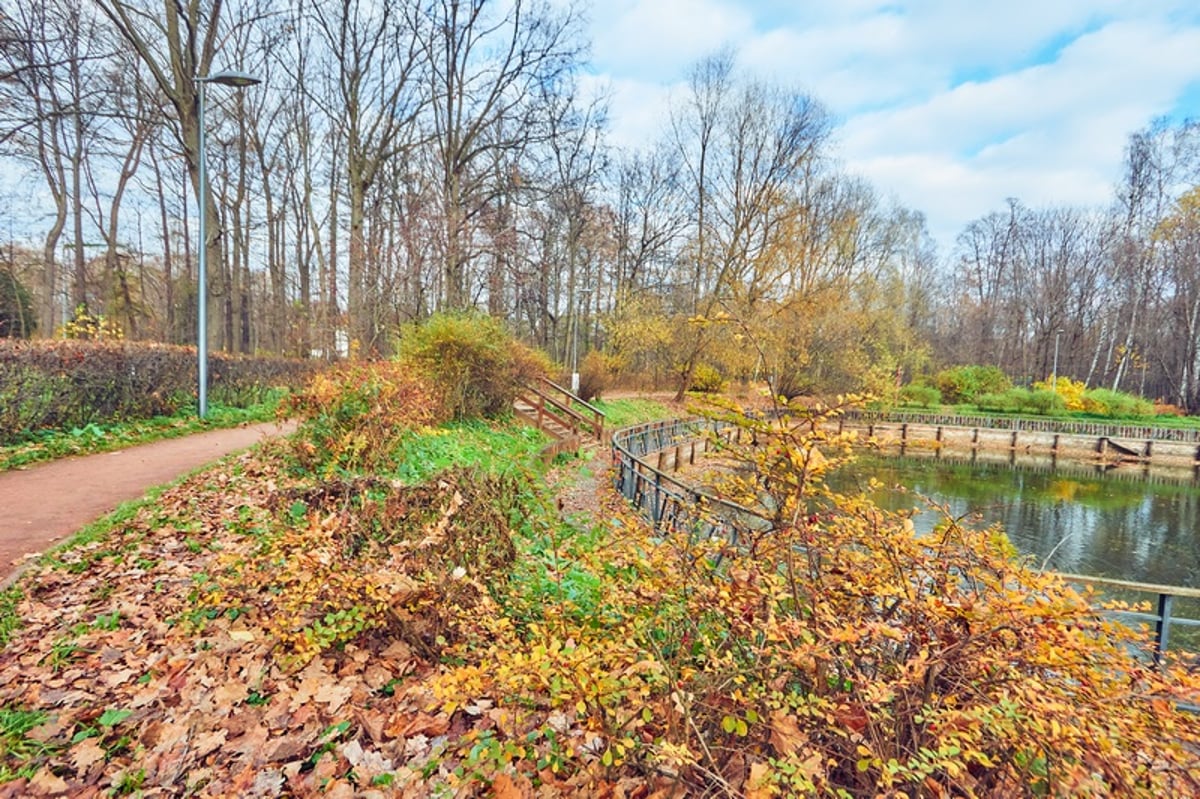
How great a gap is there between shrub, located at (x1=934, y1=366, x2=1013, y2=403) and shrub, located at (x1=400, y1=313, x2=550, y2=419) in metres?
32.6

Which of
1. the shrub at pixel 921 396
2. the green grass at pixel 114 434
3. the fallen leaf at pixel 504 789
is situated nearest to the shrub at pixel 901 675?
the fallen leaf at pixel 504 789

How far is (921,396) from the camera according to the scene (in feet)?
111

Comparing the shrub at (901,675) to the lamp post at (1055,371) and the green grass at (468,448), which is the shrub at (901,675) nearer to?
the green grass at (468,448)

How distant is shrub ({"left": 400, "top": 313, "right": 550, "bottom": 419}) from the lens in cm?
1165

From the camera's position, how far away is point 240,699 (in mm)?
3049

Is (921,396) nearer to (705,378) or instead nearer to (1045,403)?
(1045,403)

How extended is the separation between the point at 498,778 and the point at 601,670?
0.65 metres

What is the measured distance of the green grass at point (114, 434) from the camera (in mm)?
7273

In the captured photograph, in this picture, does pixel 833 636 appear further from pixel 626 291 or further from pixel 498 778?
pixel 626 291

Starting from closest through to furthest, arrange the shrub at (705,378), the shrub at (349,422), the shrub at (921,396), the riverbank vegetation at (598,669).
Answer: the riverbank vegetation at (598,669) < the shrub at (349,422) < the shrub at (705,378) < the shrub at (921,396)

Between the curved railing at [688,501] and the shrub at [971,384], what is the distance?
23840 mm

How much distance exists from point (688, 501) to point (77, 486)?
7231 millimetres

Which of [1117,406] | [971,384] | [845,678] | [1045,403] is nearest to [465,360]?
[845,678]

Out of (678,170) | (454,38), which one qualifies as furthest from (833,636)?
(678,170)
